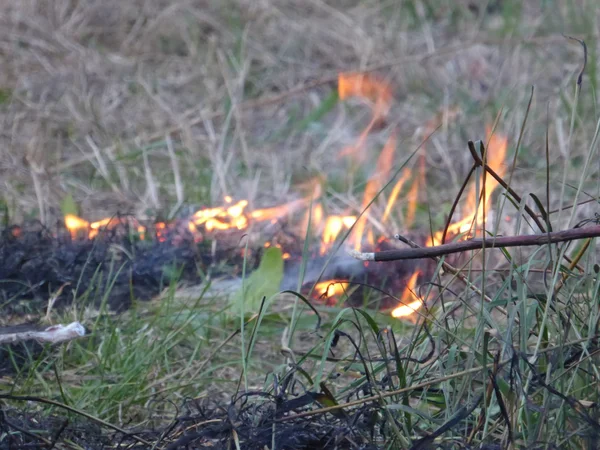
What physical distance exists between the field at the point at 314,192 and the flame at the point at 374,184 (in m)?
0.02

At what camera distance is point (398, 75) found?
191 inches

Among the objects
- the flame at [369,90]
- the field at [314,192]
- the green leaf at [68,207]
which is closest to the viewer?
the field at [314,192]

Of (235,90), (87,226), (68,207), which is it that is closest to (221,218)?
(87,226)

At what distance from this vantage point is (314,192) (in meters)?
3.20

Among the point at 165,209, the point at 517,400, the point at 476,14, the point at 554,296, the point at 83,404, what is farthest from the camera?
the point at 476,14

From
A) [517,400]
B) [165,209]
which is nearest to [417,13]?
[165,209]

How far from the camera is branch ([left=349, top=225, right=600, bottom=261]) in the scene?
1073mm

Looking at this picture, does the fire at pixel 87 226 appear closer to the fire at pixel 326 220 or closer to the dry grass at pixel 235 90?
the fire at pixel 326 220

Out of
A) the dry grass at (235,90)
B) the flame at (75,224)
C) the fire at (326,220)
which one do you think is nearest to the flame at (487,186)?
the fire at (326,220)

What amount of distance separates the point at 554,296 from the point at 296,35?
4.35m

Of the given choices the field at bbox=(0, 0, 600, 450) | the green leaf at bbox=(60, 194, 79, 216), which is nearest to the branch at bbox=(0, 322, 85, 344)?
the field at bbox=(0, 0, 600, 450)

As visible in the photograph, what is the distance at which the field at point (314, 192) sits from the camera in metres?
1.25

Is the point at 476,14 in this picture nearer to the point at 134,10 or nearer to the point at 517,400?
the point at 134,10

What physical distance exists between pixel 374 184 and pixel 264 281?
1150mm
